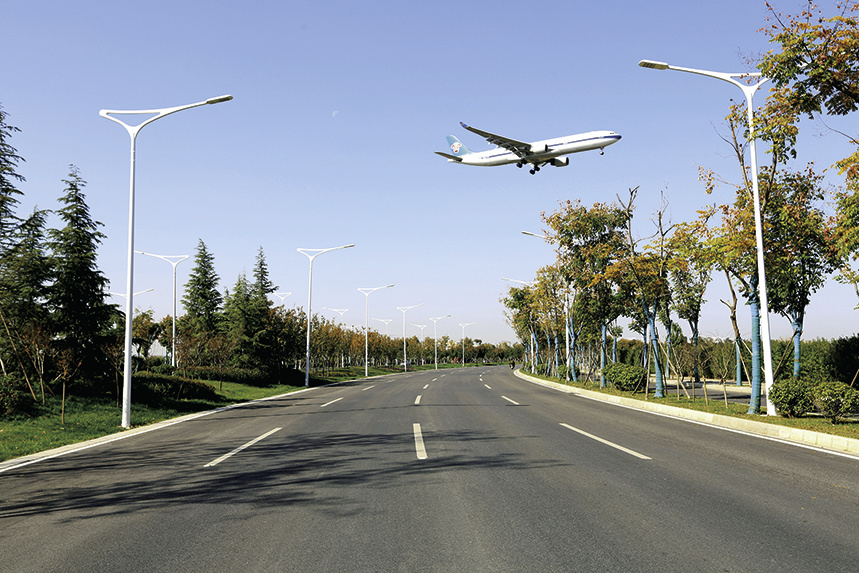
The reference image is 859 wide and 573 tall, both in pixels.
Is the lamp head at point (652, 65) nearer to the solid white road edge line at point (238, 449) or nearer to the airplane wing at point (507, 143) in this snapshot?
the airplane wing at point (507, 143)

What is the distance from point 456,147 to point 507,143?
1791 cm

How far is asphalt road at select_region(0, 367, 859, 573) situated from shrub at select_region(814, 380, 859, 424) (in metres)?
2.89

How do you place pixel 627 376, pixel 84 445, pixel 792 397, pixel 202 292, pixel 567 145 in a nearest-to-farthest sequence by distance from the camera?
pixel 84 445 → pixel 792 397 → pixel 627 376 → pixel 567 145 → pixel 202 292

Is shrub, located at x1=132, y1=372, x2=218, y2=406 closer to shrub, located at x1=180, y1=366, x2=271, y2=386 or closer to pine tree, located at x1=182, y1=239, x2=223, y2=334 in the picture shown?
shrub, located at x1=180, y1=366, x2=271, y2=386

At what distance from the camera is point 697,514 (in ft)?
18.1

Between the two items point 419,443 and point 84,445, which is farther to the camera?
point 84,445

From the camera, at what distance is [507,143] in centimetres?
2517

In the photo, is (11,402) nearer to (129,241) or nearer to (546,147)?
(129,241)

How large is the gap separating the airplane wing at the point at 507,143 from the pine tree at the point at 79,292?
51.5ft

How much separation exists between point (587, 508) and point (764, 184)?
14.0 m

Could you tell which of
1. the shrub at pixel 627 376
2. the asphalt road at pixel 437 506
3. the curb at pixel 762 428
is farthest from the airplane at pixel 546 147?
the asphalt road at pixel 437 506

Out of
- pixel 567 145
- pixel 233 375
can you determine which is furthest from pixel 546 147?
pixel 233 375

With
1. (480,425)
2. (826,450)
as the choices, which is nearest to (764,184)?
(826,450)

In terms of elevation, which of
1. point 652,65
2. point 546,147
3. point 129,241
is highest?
point 546,147
